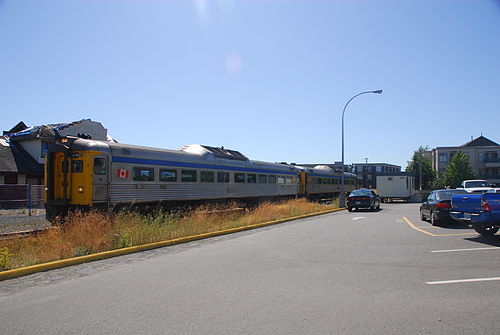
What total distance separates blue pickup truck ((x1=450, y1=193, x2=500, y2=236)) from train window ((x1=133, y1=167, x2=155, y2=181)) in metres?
10.9

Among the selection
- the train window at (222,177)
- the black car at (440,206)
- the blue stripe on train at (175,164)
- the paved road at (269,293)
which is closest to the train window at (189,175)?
the blue stripe on train at (175,164)

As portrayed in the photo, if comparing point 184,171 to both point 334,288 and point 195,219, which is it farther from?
point 334,288

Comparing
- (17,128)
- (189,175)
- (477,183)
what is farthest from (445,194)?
(17,128)

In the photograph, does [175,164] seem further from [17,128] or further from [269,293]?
[17,128]

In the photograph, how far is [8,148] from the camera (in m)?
31.6

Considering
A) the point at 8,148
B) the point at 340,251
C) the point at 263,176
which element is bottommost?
the point at 340,251

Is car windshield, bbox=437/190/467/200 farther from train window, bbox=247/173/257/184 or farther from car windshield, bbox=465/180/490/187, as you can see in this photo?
train window, bbox=247/173/257/184

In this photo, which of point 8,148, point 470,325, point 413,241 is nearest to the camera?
point 470,325

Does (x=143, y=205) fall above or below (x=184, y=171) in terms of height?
below

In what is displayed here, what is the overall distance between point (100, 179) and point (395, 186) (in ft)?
106

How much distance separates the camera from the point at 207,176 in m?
19.8

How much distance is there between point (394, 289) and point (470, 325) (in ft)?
5.16

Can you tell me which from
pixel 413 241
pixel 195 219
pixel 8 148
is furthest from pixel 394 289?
pixel 8 148

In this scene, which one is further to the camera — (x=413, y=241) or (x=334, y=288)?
(x=413, y=241)
